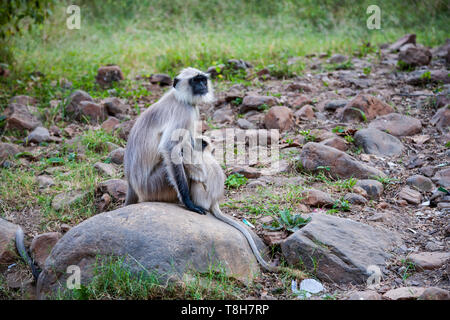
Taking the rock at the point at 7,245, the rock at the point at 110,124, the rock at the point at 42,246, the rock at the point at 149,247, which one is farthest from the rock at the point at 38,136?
the rock at the point at 149,247

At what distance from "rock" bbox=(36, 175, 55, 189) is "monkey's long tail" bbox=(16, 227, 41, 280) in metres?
0.86

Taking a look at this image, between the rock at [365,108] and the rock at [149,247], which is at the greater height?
the rock at [365,108]

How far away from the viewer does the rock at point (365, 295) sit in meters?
2.90

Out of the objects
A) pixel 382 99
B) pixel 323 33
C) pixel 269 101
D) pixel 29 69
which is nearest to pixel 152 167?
pixel 269 101

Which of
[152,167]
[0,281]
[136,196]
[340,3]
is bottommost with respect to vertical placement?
[0,281]

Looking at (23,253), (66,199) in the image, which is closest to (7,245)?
(23,253)

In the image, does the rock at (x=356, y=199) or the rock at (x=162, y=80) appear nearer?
the rock at (x=356, y=199)

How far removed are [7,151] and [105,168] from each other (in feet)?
4.19

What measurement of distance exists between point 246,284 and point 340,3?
8.80 m

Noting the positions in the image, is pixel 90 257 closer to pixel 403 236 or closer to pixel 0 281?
pixel 0 281

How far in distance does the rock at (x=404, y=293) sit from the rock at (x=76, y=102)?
15.0ft

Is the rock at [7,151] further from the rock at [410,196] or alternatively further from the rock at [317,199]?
the rock at [410,196]

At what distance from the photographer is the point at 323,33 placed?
968cm
